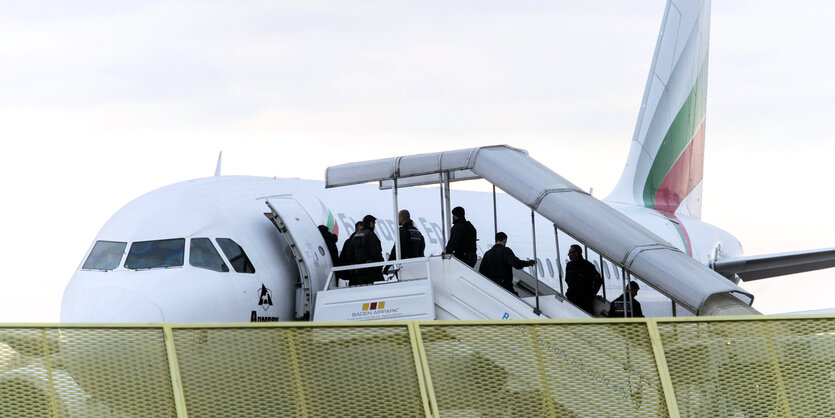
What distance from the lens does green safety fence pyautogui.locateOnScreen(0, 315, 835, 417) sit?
699 centimetres

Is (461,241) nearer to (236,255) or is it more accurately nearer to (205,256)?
(236,255)

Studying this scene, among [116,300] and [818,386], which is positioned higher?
[116,300]

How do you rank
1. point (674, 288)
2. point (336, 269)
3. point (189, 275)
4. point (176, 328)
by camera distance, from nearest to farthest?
point (176, 328) → point (674, 288) → point (189, 275) → point (336, 269)

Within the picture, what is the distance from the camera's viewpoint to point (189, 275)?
12398 millimetres

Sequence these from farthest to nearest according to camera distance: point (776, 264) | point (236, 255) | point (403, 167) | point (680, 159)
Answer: point (680, 159) < point (776, 264) < point (403, 167) < point (236, 255)

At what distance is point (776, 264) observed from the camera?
21.3 metres

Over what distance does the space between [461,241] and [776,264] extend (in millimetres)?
10268

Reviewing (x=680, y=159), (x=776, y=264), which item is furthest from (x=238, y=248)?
(x=680, y=159)

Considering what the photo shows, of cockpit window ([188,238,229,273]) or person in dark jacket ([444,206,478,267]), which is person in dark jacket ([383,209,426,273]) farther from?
cockpit window ([188,238,229,273])

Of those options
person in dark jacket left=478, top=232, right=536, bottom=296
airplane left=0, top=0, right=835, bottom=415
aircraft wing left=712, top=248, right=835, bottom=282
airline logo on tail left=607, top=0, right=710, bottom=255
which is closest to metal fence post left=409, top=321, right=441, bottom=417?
airplane left=0, top=0, right=835, bottom=415

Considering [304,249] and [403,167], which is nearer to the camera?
[403,167]

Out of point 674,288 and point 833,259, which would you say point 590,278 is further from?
point 833,259

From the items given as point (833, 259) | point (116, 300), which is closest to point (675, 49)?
point (833, 259)

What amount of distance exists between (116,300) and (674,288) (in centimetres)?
627
